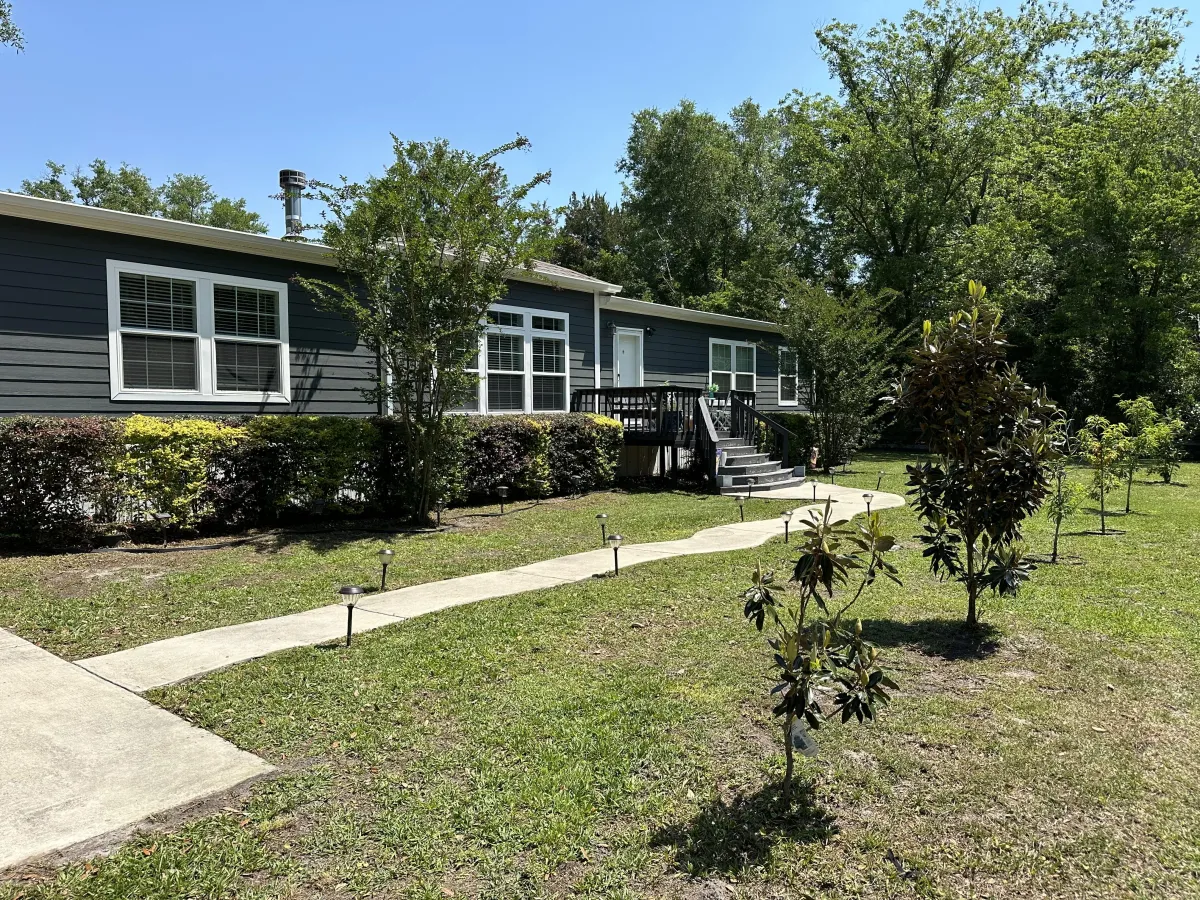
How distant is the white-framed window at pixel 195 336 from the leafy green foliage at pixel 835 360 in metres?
10.4

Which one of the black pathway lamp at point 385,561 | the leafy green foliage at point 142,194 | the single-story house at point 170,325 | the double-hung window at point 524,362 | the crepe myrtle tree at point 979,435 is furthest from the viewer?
the leafy green foliage at point 142,194

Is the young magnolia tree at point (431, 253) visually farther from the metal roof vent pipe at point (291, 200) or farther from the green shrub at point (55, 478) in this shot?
the metal roof vent pipe at point (291, 200)

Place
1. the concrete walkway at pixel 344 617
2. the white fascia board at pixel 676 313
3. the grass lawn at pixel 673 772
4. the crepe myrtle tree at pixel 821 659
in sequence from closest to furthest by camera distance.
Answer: the grass lawn at pixel 673 772 < the crepe myrtle tree at pixel 821 659 < the concrete walkway at pixel 344 617 < the white fascia board at pixel 676 313

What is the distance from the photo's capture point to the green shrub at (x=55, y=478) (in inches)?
259

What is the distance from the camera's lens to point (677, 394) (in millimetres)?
13133

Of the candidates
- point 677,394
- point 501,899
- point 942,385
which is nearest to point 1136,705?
point 942,385

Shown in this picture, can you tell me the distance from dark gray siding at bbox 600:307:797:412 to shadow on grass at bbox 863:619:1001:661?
35.5ft

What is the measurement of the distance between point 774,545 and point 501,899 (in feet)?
19.2

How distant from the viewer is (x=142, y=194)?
3597 centimetres

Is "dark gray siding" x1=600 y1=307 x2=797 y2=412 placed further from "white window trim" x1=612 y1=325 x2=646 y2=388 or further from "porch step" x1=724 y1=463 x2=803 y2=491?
"porch step" x1=724 y1=463 x2=803 y2=491

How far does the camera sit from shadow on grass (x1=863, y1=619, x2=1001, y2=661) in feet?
14.3

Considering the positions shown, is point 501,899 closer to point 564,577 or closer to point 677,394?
point 564,577

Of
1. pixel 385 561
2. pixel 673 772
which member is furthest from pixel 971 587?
pixel 385 561

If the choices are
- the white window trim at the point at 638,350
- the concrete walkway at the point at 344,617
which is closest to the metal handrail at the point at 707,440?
the white window trim at the point at 638,350
